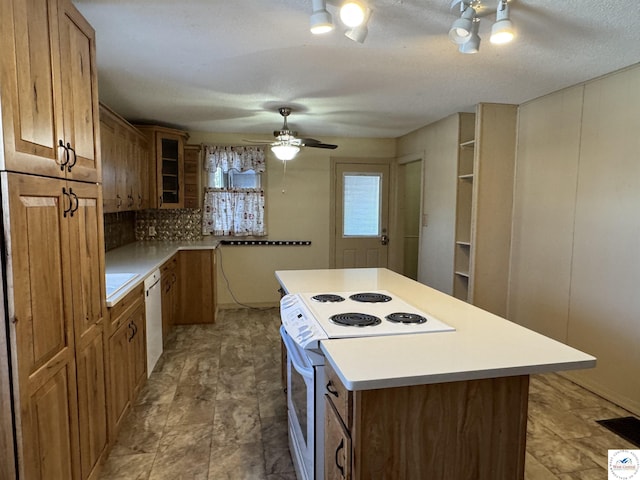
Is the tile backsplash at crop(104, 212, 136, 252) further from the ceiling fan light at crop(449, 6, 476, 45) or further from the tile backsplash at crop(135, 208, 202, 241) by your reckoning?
the ceiling fan light at crop(449, 6, 476, 45)

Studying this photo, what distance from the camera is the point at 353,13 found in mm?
1647

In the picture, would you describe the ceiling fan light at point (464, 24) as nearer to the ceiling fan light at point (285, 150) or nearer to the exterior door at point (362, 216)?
the ceiling fan light at point (285, 150)

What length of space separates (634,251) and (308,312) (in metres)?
2.32

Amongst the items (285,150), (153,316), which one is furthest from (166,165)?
(153,316)

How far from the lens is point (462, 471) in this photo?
1.36 meters

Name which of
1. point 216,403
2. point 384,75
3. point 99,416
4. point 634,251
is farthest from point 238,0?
point 634,251

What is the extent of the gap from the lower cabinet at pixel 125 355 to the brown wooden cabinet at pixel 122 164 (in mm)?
975

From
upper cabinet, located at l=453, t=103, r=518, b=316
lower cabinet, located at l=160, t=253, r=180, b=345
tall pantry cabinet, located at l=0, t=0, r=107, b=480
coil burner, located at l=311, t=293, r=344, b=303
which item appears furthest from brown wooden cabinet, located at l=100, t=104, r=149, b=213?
upper cabinet, located at l=453, t=103, r=518, b=316

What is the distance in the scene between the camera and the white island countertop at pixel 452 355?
119cm

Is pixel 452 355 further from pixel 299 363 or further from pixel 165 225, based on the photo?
pixel 165 225

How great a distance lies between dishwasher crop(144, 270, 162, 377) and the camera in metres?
2.99

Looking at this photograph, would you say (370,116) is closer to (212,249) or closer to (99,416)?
(212,249)

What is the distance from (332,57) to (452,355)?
197cm
